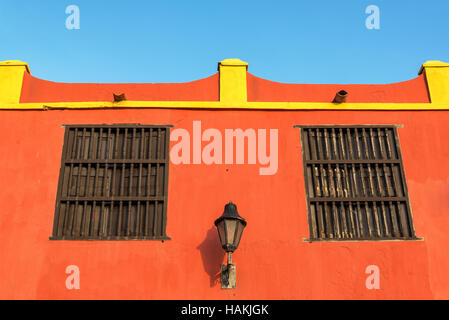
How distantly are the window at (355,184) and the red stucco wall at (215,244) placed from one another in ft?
0.50

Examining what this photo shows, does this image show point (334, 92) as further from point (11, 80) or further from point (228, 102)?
point (11, 80)

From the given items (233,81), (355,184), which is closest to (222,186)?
(233,81)

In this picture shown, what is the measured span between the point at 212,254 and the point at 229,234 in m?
0.64

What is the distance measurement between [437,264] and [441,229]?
0.57 metres

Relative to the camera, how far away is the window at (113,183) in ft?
23.2

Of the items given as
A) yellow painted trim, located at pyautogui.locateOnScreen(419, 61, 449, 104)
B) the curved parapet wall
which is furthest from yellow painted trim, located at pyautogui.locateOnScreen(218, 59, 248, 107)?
yellow painted trim, located at pyautogui.locateOnScreen(419, 61, 449, 104)

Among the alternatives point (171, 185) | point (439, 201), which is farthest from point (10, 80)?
point (439, 201)

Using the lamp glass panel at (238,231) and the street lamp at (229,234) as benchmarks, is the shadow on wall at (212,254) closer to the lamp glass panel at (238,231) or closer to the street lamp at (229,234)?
the street lamp at (229,234)

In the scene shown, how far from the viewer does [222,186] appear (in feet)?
24.1

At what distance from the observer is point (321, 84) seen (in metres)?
8.27

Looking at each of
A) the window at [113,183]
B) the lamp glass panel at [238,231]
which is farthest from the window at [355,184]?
the window at [113,183]

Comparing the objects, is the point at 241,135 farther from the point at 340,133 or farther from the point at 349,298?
the point at 349,298
